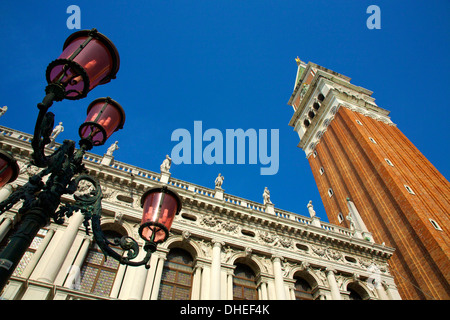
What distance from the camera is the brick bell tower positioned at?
2244 cm

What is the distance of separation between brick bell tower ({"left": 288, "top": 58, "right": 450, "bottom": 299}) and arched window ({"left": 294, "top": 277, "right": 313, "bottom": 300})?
6618 millimetres

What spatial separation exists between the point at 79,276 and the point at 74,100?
9.54 meters

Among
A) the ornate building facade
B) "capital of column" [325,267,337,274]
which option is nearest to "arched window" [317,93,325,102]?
the ornate building facade

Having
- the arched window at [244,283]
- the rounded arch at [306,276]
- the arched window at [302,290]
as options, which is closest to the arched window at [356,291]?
the rounded arch at [306,276]

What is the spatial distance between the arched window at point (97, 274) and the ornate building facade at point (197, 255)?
0.04 meters

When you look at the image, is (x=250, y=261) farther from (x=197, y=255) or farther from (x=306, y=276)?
(x=306, y=276)

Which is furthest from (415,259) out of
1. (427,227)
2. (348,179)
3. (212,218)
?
(212,218)

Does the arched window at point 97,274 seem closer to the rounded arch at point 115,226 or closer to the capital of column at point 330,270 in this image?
the rounded arch at point 115,226

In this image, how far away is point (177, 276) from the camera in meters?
14.1

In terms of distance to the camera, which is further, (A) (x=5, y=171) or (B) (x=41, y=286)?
(B) (x=41, y=286)

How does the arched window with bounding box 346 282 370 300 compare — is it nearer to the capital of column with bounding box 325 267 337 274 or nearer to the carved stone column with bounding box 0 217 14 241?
the capital of column with bounding box 325 267 337 274

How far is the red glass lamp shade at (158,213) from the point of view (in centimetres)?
561
